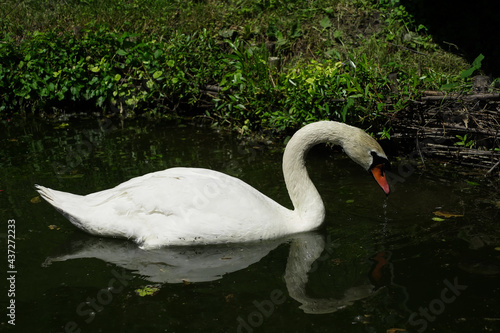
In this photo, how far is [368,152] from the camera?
585cm

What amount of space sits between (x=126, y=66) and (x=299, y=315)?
661 cm

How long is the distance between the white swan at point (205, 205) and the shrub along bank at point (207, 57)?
2.20m

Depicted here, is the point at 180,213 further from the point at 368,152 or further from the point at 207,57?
the point at 207,57

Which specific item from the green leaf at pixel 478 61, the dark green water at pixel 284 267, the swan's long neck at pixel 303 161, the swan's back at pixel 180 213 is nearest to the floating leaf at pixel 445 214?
the dark green water at pixel 284 267

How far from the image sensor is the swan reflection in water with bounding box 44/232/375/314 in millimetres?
5012

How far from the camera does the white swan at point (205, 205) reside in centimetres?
564

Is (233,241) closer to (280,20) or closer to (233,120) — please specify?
(233,120)

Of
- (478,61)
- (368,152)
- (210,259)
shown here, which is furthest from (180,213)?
(478,61)

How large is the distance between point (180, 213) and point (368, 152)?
181 cm

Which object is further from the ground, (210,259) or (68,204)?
(68,204)

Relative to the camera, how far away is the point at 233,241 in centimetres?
567

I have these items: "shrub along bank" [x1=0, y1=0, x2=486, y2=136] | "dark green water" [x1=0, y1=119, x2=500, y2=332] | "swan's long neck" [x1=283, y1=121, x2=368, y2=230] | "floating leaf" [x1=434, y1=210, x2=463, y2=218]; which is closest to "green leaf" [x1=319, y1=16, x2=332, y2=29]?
"shrub along bank" [x1=0, y1=0, x2=486, y2=136]

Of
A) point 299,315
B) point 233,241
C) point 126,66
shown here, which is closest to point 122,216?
point 233,241

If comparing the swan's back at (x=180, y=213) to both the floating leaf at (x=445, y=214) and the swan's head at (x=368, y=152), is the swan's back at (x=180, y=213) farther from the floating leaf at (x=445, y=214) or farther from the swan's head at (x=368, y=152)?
the floating leaf at (x=445, y=214)
